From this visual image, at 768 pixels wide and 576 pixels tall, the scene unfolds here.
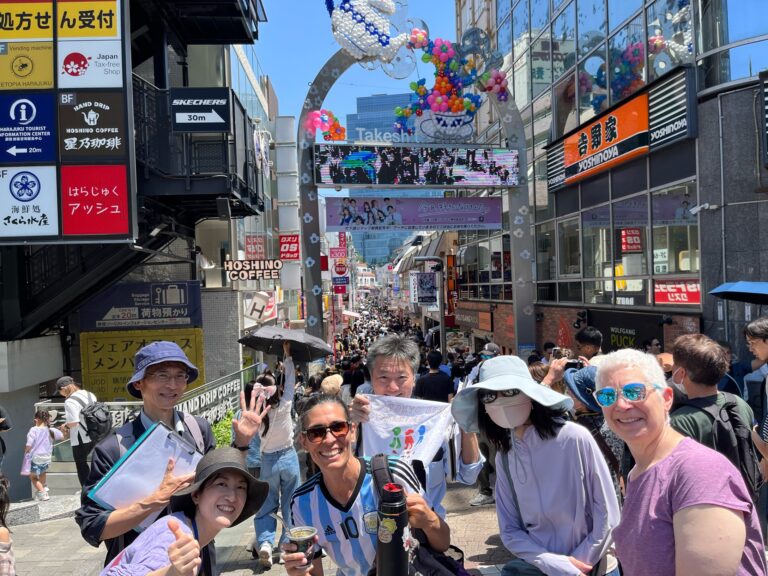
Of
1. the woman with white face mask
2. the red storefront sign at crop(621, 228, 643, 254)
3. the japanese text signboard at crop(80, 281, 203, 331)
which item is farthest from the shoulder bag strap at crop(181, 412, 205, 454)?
the japanese text signboard at crop(80, 281, 203, 331)

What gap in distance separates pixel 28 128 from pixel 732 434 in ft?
38.6

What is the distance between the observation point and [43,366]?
41.0 ft

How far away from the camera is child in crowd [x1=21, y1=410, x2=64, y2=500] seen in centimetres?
902

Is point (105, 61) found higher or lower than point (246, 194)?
higher

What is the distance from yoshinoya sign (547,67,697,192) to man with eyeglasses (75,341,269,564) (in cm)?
961

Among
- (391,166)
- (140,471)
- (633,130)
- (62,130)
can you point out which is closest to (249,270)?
(391,166)

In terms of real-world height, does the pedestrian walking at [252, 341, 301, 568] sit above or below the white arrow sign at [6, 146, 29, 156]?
below

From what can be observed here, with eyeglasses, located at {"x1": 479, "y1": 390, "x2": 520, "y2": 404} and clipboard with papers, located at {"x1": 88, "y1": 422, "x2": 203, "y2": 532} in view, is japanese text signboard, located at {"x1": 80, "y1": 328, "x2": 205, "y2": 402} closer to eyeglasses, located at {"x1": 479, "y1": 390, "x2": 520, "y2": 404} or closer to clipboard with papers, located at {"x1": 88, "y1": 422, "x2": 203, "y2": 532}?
clipboard with papers, located at {"x1": 88, "y1": 422, "x2": 203, "y2": 532}

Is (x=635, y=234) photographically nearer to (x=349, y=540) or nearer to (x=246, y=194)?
(x=246, y=194)

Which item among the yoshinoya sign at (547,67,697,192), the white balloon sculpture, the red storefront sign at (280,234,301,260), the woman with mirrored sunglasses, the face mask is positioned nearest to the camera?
the woman with mirrored sunglasses

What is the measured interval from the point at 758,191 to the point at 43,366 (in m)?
13.6

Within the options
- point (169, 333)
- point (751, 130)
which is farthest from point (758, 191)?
point (169, 333)

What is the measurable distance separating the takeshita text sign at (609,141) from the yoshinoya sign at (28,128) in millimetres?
10977

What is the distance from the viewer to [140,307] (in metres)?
14.8
